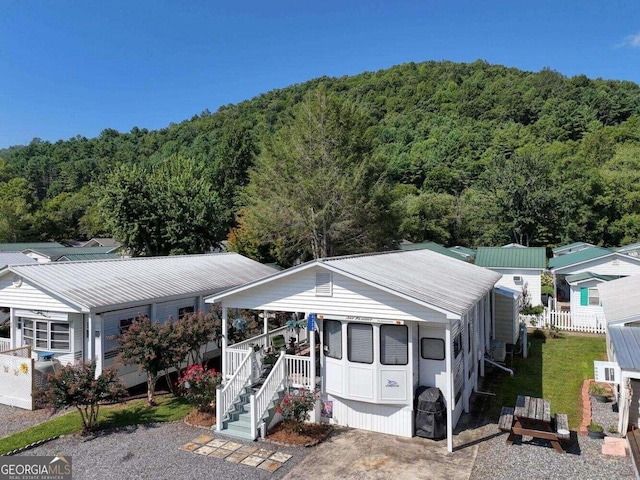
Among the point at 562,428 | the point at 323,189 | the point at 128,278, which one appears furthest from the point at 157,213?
the point at 562,428

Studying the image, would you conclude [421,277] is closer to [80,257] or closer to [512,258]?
[512,258]

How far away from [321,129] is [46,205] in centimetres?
7063

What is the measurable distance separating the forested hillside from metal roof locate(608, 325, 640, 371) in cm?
1684

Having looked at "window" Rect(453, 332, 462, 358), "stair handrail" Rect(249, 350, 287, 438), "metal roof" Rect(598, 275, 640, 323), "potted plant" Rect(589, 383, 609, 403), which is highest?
"metal roof" Rect(598, 275, 640, 323)

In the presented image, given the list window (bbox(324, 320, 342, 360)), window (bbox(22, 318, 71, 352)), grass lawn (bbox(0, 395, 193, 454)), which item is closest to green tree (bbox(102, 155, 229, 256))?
window (bbox(22, 318, 71, 352))

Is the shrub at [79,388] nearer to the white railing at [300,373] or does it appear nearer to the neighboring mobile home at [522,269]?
the white railing at [300,373]

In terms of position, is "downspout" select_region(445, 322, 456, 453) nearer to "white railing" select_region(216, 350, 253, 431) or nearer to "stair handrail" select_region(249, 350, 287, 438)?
"stair handrail" select_region(249, 350, 287, 438)

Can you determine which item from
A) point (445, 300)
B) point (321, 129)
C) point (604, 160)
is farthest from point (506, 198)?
point (445, 300)

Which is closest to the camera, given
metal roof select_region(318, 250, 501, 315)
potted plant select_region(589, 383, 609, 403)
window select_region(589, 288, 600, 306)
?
metal roof select_region(318, 250, 501, 315)

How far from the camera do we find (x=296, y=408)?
34.4 ft

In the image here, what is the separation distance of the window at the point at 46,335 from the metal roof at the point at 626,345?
15.0 m

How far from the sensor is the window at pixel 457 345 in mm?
11320

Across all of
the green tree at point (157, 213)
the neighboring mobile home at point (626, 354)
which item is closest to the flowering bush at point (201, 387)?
the neighboring mobile home at point (626, 354)

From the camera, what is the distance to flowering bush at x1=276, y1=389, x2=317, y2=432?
34.4 feet
